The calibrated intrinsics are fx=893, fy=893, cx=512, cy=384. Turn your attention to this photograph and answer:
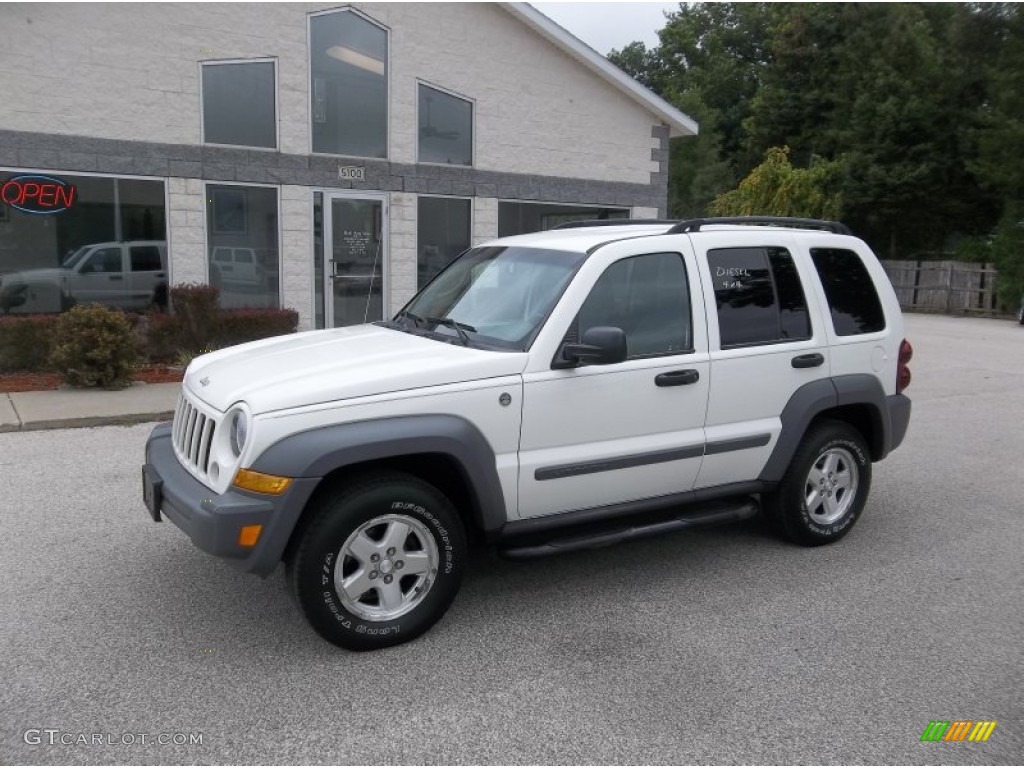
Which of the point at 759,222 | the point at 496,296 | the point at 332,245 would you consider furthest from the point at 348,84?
the point at 496,296

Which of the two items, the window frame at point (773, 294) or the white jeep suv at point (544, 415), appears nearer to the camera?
the white jeep suv at point (544, 415)

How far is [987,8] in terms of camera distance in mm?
26469

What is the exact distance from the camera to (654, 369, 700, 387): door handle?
4570 millimetres

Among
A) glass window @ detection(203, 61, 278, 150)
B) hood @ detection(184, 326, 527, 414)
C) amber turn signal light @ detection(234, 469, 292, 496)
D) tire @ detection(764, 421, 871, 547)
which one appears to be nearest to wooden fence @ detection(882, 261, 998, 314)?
glass window @ detection(203, 61, 278, 150)

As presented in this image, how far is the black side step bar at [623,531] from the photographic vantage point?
4344 mm

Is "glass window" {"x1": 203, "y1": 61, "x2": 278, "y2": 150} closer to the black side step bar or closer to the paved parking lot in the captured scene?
the paved parking lot

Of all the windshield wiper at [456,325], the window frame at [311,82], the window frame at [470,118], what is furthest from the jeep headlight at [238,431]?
the window frame at [470,118]

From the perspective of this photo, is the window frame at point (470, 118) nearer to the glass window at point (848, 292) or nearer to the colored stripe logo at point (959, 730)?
the glass window at point (848, 292)

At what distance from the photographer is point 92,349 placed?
9906mm

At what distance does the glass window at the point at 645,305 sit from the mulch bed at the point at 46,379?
24.9ft

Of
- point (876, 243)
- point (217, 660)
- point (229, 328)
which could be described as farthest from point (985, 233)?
point (217, 660)

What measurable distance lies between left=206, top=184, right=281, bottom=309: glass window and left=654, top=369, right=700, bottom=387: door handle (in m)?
9.11

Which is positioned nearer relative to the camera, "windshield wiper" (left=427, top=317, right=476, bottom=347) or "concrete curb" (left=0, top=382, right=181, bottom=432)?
"windshield wiper" (left=427, top=317, right=476, bottom=347)

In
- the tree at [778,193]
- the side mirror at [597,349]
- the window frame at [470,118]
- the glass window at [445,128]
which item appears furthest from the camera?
the tree at [778,193]
